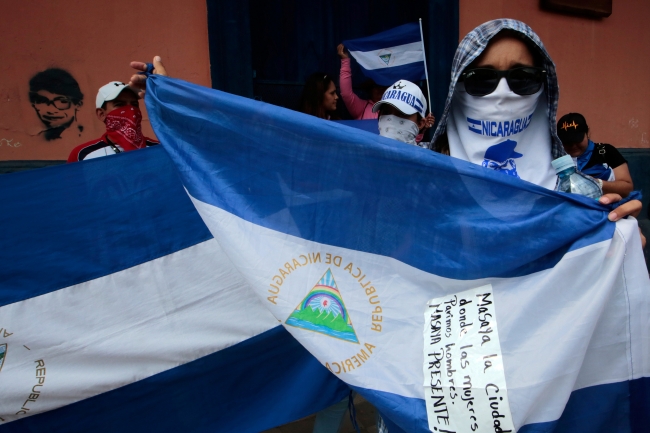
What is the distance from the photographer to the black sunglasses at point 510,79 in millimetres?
1630

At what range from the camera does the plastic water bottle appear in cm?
154

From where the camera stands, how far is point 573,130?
368cm

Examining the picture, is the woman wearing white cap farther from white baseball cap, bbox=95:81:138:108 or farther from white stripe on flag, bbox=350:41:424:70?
white stripe on flag, bbox=350:41:424:70

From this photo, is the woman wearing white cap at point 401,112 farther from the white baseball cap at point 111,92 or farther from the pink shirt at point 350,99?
the pink shirt at point 350,99

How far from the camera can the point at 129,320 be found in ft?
6.40

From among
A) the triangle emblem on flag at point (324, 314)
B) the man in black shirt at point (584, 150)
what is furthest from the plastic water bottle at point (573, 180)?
the man in black shirt at point (584, 150)

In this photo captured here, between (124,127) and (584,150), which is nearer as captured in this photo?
(124,127)

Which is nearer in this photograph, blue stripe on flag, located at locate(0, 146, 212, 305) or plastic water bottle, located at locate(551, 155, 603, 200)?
plastic water bottle, located at locate(551, 155, 603, 200)

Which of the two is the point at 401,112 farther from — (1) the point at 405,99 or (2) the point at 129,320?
(2) the point at 129,320

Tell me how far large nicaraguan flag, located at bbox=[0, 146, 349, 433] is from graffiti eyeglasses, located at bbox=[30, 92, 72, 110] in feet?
6.85

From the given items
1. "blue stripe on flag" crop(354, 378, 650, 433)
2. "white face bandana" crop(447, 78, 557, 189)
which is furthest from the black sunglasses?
"blue stripe on flag" crop(354, 378, 650, 433)

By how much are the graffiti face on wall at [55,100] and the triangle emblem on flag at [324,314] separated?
9.88ft

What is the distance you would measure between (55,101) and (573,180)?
358 cm

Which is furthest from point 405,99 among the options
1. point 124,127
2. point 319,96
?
point 319,96
